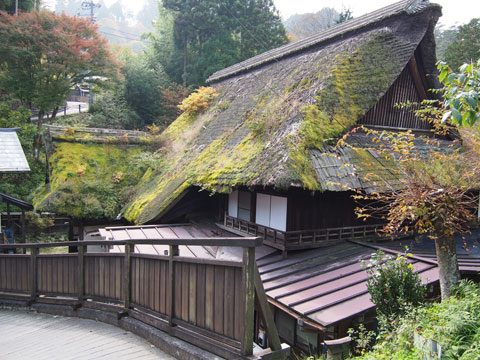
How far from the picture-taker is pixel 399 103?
10.8 m

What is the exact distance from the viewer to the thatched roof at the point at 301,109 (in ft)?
27.9

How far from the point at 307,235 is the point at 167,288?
526cm

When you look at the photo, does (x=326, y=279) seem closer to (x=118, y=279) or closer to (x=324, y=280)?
(x=324, y=280)

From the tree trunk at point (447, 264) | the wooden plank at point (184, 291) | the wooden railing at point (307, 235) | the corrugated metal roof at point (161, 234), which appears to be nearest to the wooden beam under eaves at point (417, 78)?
the wooden railing at point (307, 235)

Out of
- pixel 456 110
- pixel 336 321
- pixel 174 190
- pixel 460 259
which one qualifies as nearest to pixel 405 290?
pixel 336 321

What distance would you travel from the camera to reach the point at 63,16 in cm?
2002

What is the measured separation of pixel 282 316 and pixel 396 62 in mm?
8091

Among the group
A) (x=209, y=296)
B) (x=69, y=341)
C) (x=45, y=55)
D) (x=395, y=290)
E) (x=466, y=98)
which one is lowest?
(x=69, y=341)

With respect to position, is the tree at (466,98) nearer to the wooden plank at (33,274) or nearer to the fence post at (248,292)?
the fence post at (248,292)

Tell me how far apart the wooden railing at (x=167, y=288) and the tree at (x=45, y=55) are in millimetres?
15957

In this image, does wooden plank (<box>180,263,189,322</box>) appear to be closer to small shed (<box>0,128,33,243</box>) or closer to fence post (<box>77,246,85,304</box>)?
fence post (<box>77,246,85,304</box>)

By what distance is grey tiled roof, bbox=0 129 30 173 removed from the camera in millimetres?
11352

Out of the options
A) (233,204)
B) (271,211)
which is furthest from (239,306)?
(233,204)

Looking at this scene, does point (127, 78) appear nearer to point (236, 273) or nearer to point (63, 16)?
point (63, 16)
